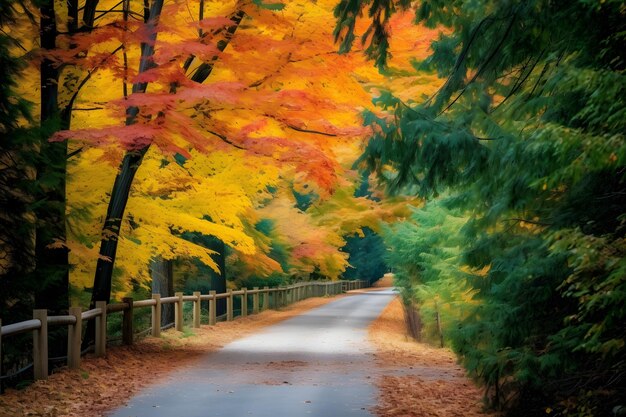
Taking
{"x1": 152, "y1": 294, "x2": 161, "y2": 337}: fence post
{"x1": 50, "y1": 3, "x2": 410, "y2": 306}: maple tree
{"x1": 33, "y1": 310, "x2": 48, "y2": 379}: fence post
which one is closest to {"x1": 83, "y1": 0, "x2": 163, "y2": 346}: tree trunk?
{"x1": 50, "y1": 3, "x2": 410, "y2": 306}: maple tree

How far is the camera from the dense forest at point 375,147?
19.5 feet

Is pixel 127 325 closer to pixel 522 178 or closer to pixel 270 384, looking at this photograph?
pixel 270 384

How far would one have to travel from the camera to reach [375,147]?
7.48 meters

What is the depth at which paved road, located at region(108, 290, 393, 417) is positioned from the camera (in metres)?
8.84

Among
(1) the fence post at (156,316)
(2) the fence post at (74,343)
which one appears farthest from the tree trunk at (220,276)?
(2) the fence post at (74,343)

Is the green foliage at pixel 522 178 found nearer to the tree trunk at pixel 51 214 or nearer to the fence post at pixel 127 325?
the tree trunk at pixel 51 214

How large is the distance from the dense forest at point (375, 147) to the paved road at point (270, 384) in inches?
64.3

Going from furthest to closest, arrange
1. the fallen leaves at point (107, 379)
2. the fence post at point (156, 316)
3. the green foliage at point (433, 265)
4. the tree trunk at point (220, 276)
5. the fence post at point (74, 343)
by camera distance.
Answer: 1. the tree trunk at point (220, 276)
2. the fence post at point (156, 316)
3. the fence post at point (74, 343)
4. the green foliage at point (433, 265)
5. the fallen leaves at point (107, 379)

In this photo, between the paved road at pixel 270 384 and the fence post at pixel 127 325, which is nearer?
the paved road at pixel 270 384

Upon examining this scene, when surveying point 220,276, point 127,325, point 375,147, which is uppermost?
point 375,147

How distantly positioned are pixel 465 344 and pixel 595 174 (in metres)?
3.14

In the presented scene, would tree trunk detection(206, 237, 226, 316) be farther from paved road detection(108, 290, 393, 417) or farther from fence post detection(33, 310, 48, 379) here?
fence post detection(33, 310, 48, 379)

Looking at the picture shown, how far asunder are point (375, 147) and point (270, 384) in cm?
471

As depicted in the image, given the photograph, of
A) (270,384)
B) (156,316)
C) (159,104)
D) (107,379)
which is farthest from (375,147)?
(156,316)
